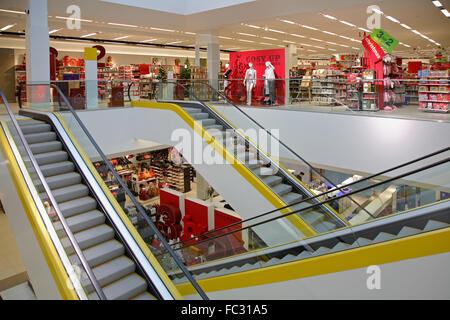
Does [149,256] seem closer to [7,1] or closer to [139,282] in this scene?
[139,282]

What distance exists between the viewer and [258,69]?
15406 millimetres

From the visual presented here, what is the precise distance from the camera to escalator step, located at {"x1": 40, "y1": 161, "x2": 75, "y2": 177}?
633 centimetres

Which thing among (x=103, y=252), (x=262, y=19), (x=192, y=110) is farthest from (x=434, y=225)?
(x=262, y=19)

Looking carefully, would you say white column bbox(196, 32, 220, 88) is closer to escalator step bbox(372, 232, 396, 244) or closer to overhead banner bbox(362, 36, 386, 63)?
overhead banner bbox(362, 36, 386, 63)

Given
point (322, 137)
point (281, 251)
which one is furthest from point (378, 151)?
point (281, 251)

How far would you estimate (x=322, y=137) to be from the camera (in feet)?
30.4

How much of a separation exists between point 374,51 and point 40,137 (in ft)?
28.1

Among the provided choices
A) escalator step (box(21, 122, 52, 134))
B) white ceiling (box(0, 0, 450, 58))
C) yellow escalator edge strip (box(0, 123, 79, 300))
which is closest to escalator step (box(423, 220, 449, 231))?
yellow escalator edge strip (box(0, 123, 79, 300))

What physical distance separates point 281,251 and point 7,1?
10063 millimetres

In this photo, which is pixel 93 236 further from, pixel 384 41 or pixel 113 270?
pixel 384 41

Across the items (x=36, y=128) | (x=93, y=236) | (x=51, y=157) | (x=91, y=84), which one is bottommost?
(x=93, y=236)

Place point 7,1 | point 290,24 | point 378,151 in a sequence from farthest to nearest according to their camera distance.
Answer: point 290,24 < point 7,1 < point 378,151

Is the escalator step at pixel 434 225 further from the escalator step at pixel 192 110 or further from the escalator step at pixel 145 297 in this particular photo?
the escalator step at pixel 192 110

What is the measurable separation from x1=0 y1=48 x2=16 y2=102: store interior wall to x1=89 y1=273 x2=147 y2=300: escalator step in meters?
16.2
